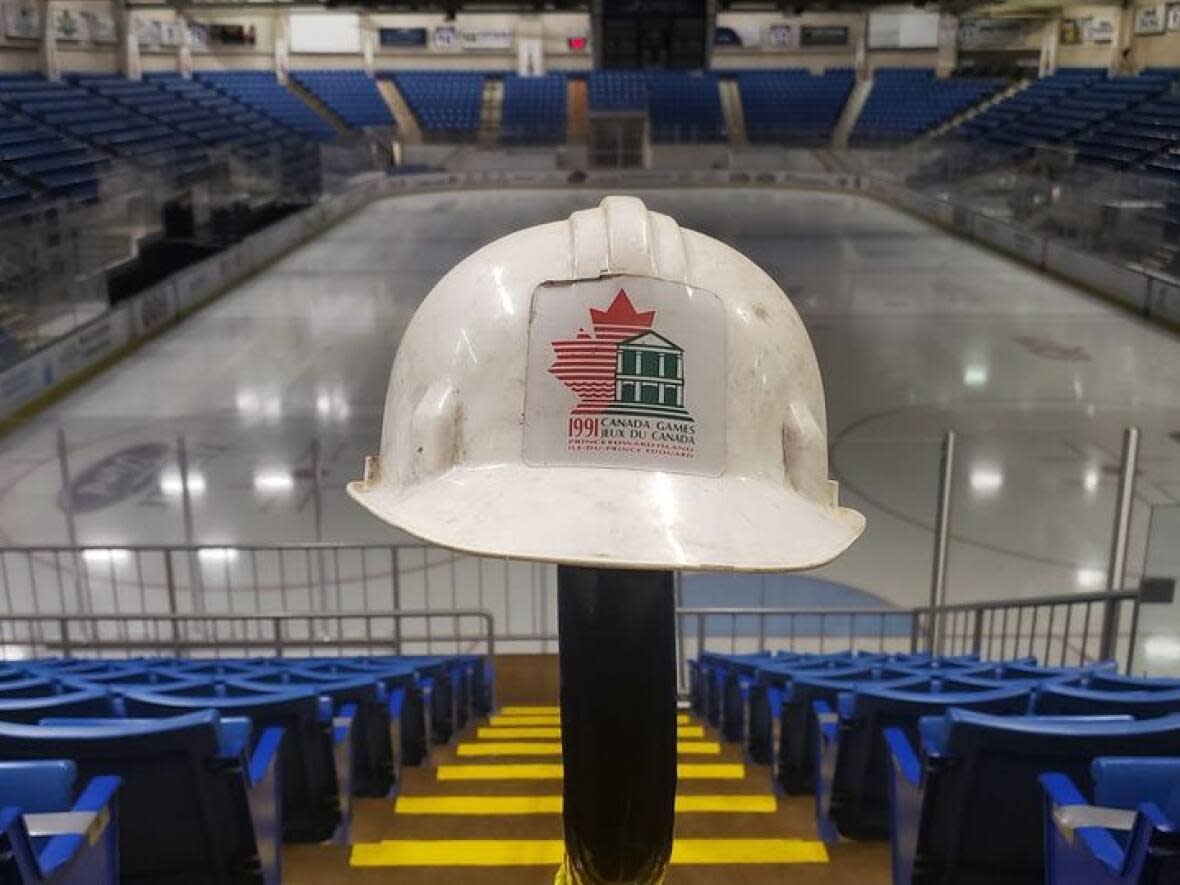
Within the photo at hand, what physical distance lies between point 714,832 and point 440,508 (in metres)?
1.89

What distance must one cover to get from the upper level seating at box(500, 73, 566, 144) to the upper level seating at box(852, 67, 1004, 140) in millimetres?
8951

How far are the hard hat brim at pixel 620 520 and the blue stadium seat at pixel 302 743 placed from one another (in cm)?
112

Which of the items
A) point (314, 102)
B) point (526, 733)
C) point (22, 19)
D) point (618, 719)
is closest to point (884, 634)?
point (526, 733)

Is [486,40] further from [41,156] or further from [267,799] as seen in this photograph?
[267,799]

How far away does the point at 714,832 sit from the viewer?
3.06 meters

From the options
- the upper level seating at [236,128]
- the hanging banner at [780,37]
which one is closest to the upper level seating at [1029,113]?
the hanging banner at [780,37]

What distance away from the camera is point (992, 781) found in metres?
2.09

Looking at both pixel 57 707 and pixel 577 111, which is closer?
pixel 57 707

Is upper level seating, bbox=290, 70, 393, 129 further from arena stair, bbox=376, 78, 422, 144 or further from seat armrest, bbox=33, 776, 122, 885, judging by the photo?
seat armrest, bbox=33, 776, 122, 885

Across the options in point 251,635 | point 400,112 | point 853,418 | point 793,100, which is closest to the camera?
point 251,635

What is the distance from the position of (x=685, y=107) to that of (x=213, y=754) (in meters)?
34.6

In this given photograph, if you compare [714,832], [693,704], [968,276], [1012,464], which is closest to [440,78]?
[968,276]

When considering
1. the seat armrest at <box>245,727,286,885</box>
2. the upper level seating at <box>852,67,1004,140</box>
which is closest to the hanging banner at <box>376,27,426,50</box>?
the upper level seating at <box>852,67,1004,140</box>

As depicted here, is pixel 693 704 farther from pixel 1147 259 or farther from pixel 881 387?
pixel 1147 259
